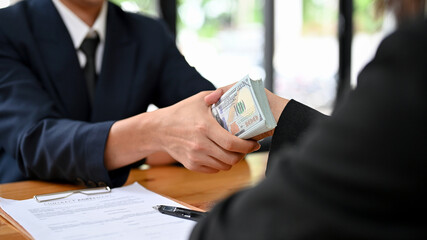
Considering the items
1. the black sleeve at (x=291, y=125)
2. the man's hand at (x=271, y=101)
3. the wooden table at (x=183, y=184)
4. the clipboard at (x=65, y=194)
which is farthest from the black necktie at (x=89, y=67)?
the black sleeve at (x=291, y=125)

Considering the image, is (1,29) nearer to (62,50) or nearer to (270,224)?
(62,50)

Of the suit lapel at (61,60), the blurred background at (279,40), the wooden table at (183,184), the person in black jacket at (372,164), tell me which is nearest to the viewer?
the person in black jacket at (372,164)

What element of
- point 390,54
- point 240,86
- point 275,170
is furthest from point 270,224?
point 240,86

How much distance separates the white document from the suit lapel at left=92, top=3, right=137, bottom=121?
0.44 metres

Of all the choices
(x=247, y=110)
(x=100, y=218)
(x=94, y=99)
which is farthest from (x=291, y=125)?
(x=94, y=99)

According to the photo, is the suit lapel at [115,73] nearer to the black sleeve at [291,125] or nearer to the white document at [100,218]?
the white document at [100,218]

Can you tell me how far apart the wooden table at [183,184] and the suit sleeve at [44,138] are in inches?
1.6

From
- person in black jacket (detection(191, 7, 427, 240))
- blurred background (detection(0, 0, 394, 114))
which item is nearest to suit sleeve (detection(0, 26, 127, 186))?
person in black jacket (detection(191, 7, 427, 240))

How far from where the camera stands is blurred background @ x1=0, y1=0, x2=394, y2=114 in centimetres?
414

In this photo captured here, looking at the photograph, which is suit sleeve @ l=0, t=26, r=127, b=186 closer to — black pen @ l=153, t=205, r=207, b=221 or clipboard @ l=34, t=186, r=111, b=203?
clipboard @ l=34, t=186, r=111, b=203

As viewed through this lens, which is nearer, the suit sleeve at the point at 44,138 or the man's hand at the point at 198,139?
the man's hand at the point at 198,139

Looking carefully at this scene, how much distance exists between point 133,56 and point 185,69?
0.16m

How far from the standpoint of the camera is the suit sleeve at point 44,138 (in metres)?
1.13

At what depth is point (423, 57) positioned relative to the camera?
0.36 meters
